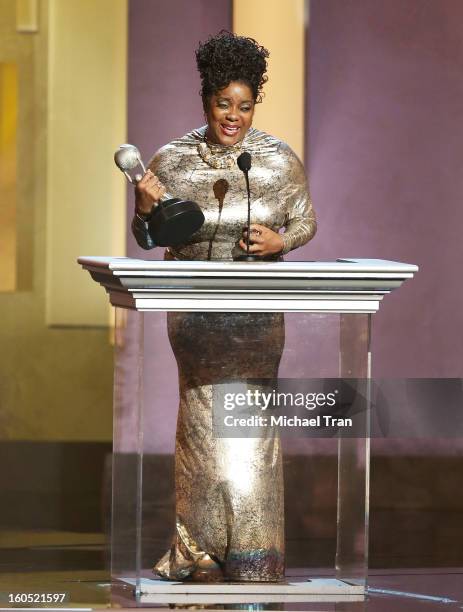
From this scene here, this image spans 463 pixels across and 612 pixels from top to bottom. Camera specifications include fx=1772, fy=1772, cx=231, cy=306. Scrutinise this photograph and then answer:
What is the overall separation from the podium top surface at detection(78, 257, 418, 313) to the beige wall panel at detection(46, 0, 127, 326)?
2.70 metres

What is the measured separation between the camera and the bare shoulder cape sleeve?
4.77 m

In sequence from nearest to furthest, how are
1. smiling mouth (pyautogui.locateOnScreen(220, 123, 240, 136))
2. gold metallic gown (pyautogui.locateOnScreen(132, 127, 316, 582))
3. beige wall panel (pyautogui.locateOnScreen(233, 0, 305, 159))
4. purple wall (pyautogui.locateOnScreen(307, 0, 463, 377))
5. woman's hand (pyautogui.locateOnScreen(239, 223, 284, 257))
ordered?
gold metallic gown (pyautogui.locateOnScreen(132, 127, 316, 582)), woman's hand (pyautogui.locateOnScreen(239, 223, 284, 257)), smiling mouth (pyautogui.locateOnScreen(220, 123, 240, 136)), beige wall panel (pyautogui.locateOnScreen(233, 0, 305, 159)), purple wall (pyautogui.locateOnScreen(307, 0, 463, 377))

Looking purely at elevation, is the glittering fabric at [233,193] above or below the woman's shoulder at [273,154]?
below

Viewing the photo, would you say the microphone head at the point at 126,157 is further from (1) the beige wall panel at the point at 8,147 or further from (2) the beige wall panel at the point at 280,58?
(1) the beige wall panel at the point at 8,147

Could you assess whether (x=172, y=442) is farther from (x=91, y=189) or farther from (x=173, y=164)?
(x=91, y=189)

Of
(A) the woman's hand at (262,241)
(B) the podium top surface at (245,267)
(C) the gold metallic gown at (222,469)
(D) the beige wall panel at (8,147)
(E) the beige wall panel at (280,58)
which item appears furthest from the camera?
(D) the beige wall panel at (8,147)

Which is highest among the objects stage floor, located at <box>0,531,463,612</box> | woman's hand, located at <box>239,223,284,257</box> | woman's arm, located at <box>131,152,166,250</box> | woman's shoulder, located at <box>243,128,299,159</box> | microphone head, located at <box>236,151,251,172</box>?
woman's shoulder, located at <box>243,128,299,159</box>

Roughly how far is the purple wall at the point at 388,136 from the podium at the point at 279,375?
252 cm

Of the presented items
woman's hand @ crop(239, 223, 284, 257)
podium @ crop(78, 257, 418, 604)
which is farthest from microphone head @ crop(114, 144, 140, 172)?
woman's hand @ crop(239, 223, 284, 257)

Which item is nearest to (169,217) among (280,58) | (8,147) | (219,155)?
(219,155)

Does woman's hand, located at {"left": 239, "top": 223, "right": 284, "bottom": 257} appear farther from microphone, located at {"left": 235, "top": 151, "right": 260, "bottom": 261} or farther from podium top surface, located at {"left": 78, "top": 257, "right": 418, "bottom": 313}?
podium top surface, located at {"left": 78, "top": 257, "right": 418, "bottom": 313}

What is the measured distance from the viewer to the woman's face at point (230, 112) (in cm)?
471

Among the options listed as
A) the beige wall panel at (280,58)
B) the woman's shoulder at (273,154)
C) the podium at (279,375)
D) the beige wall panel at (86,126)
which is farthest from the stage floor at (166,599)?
the beige wall panel at (280,58)

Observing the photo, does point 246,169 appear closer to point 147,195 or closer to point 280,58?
point 147,195
